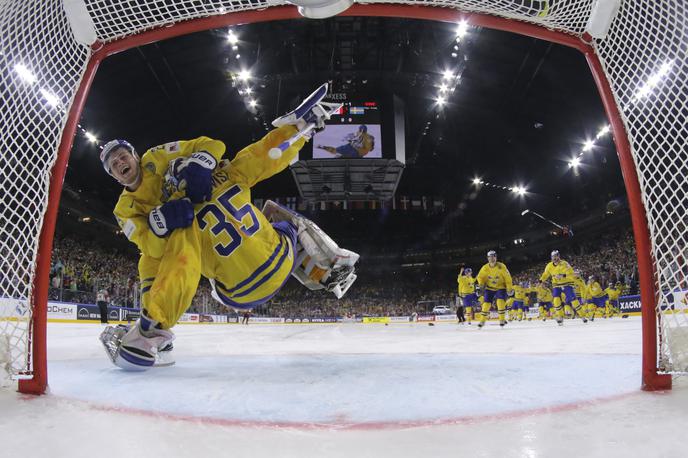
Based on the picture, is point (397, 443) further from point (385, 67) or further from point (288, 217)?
point (385, 67)

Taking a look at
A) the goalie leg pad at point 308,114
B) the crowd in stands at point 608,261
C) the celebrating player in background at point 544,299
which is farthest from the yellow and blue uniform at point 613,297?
Result: the goalie leg pad at point 308,114

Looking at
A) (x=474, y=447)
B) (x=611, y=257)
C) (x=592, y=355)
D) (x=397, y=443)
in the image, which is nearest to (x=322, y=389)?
(x=397, y=443)

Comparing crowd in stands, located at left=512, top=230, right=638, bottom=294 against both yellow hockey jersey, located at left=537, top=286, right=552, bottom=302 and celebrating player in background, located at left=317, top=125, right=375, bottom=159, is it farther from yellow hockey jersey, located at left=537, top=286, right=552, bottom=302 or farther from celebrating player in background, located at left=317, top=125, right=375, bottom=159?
celebrating player in background, located at left=317, top=125, right=375, bottom=159

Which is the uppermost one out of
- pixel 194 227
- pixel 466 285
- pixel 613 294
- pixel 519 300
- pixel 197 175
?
pixel 197 175

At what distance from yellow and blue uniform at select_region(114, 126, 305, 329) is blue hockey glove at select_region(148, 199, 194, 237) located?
0.07 m

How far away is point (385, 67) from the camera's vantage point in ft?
44.4

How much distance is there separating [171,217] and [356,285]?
2765 centimetres

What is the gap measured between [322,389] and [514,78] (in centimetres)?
1478

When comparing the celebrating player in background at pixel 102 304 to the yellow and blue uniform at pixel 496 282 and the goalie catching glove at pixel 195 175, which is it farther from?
the goalie catching glove at pixel 195 175

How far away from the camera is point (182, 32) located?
6.57ft

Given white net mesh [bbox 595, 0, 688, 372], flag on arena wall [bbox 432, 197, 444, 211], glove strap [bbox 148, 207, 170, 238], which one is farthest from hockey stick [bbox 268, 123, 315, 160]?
flag on arena wall [bbox 432, 197, 444, 211]

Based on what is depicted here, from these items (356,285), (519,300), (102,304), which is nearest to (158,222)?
(102,304)

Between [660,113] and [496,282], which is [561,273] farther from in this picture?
[660,113]

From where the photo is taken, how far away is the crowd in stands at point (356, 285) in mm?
13047
